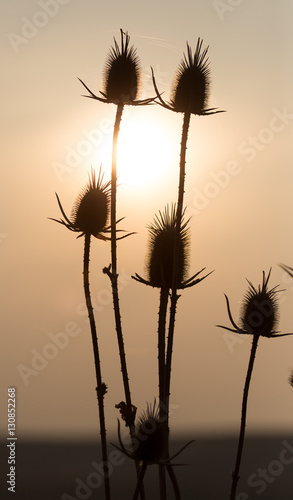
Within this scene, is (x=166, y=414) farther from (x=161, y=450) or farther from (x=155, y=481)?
(x=155, y=481)

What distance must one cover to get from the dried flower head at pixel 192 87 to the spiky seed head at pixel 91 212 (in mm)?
1214

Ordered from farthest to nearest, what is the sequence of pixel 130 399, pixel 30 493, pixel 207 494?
pixel 207 494
pixel 30 493
pixel 130 399

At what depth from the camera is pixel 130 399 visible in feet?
25.1

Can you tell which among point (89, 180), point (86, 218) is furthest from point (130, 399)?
point (89, 180)

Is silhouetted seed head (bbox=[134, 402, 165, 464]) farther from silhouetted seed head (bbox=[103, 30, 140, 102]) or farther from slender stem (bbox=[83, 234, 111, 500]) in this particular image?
silhouetted seed head (bbox=[103, 30, 140, 102])

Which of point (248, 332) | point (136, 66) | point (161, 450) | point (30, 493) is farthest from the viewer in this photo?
point (30, 493)

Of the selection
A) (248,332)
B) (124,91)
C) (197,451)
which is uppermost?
(197,451)

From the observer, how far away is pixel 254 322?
8.23 meters

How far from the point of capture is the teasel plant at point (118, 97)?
770 cm

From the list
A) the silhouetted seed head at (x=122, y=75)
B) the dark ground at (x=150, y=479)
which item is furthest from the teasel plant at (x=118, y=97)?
the dark ground at (x=150, y=479)

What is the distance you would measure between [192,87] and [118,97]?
0.80 m

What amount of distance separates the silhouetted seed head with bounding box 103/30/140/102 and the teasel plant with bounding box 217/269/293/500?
2.45 meters

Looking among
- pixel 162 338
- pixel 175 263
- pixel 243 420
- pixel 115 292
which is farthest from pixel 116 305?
pixel 243 420

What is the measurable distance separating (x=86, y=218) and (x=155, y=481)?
30063 mm
